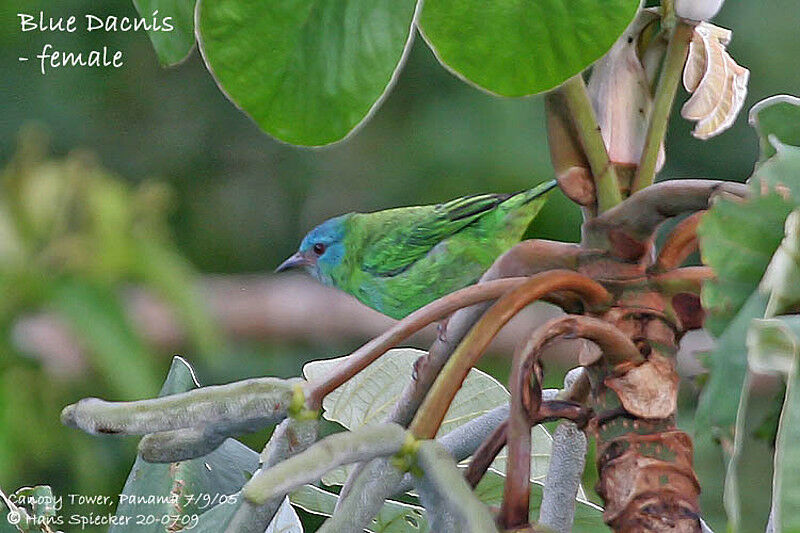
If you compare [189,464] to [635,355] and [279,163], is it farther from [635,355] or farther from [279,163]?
[279,163]

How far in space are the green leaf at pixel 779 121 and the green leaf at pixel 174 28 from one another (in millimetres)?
211

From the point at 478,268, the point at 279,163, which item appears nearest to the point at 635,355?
the point at 478,268

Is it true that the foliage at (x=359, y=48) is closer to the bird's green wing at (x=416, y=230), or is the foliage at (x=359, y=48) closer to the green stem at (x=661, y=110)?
the green stem at (x=661, y=110)

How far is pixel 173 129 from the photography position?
1896mm

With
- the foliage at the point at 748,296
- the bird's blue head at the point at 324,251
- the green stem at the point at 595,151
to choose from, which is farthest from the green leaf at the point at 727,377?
the bird's blue head at the point at 324,251

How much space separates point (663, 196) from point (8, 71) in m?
1.64

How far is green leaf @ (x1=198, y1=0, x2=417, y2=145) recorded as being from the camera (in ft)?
1.11

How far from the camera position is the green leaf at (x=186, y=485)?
0.43 metres

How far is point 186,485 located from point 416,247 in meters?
0.54

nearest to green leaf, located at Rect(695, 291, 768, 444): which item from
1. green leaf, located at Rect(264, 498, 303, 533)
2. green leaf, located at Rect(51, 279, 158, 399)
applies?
green leaf, located at Rect(264, 498, 303, 533)

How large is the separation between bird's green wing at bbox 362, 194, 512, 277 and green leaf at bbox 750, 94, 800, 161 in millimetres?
568

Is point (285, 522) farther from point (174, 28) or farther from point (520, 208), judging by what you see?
point (520, 208)

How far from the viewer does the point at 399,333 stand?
0.29 m

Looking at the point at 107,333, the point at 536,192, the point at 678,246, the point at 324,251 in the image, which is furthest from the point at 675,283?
the point at 107,333
